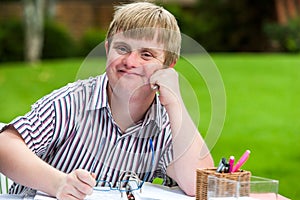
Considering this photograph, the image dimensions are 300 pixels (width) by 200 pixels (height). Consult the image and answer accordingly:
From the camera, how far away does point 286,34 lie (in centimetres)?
1411

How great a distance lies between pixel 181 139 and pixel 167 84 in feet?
0.57

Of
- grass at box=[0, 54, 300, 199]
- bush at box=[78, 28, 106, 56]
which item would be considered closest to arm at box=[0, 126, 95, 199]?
grass at box=[0, 54, 300, 199]

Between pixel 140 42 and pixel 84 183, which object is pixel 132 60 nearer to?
pixel 140 42

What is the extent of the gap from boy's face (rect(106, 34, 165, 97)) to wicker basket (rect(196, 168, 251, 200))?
0.87 feet

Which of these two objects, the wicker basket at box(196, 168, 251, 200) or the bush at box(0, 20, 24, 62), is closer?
the wicker basket at box(196, 168, 251, 200)

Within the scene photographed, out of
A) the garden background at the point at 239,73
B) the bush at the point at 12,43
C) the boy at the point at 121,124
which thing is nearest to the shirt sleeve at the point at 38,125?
the boy at the point at 121,124

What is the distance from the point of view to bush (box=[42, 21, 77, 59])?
15305mm

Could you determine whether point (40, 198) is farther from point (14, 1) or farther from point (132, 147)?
point (14, 1)

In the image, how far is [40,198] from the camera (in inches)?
72.6

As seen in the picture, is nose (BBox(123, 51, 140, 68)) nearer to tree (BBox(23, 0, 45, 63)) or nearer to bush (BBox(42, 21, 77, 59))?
tree (BBox(23, 0, 45, 63))

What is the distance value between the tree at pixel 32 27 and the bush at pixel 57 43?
1.09m

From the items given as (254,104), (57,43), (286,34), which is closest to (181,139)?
(254,104)

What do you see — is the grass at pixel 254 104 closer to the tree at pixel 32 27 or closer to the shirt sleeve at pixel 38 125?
the tree at pixel 32 27

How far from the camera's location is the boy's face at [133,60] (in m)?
1.84
